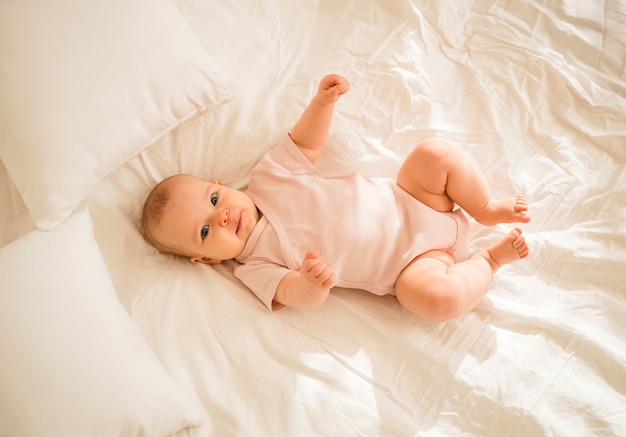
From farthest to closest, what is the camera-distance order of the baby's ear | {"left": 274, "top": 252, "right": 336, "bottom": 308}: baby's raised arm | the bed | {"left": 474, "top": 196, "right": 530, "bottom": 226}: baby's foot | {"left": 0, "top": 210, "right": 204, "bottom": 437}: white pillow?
the baby's ear → {"left": 474, "top": 196, "right": 530, "bottom": 226}: baby's foot → {"left": 274, "top": 252, "right": 336, "bottom": 308}: baby's raised arm → the bed → {"left": 0, "top": 210, "right": 204, "bottom": 437}: white pillow

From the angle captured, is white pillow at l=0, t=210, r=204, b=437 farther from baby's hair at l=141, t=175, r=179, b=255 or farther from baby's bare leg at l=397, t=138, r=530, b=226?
baby's bare leg at l=397, t=138, r=530, b=226

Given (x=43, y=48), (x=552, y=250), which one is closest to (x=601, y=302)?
(x=552, y=250)

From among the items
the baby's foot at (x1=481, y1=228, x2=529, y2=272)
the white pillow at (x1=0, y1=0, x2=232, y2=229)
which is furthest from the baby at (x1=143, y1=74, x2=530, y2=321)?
the white pillow at (x1=0, y1=0, x2=232, y2=229)

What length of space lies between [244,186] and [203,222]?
24 centimetres

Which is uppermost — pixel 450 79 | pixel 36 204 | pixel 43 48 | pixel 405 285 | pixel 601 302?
pixel 43 48

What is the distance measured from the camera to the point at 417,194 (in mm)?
1340

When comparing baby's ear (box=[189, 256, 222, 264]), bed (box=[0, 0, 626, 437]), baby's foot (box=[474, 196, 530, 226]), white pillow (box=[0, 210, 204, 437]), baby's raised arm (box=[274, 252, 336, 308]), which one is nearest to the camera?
white pillow (box=[0, 210, 204, 437])

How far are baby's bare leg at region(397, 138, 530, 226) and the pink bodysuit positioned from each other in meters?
0.05

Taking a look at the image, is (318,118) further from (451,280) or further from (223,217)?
(451,280)

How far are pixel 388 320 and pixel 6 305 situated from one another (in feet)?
2.85

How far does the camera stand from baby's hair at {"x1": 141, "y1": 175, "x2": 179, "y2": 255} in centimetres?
126

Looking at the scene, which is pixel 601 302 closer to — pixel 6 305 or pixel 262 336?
pixel 262 336

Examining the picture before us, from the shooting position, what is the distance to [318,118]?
1.35 meters

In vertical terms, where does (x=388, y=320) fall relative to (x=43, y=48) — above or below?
below
